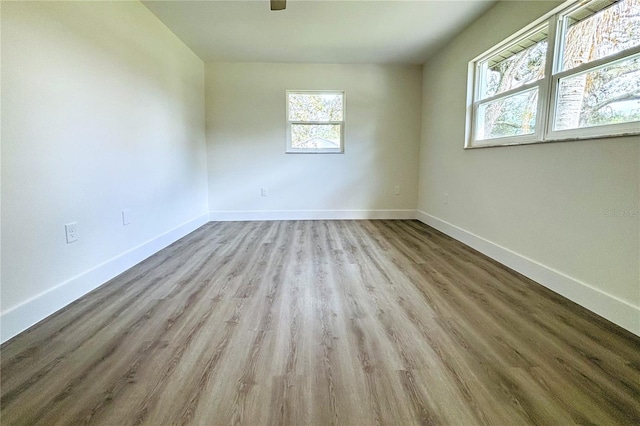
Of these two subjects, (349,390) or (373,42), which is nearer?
(349,390)

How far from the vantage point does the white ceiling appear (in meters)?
2.67

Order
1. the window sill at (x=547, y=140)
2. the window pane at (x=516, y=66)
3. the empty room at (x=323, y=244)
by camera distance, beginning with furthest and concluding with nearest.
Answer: the window pane at (x=516, y=66) < the window sill at (x=547, y=140) < the empty room at (x=323, y=244)

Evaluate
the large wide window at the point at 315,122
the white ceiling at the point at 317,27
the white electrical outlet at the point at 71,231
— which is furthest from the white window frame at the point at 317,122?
the white electrical outlet at the point at 71,231

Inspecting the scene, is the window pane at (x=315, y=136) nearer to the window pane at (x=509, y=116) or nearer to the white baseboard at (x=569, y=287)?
the window pane at (x=509, y=116)

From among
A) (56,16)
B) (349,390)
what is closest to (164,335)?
(349,390)

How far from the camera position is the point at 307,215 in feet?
15.1

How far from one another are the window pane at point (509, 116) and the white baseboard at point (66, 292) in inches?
139

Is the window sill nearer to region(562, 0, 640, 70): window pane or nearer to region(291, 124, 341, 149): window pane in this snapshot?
region(562, 0, 640, 70): window pane

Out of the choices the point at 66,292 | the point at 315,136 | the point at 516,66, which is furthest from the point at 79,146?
the point at 516,66

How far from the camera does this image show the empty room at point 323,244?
1.11 m

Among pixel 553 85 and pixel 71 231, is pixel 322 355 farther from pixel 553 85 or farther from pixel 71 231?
pixel 553 85

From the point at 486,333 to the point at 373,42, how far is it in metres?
3.41

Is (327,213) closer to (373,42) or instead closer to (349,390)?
(373,42)

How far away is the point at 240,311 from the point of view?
1.71m
